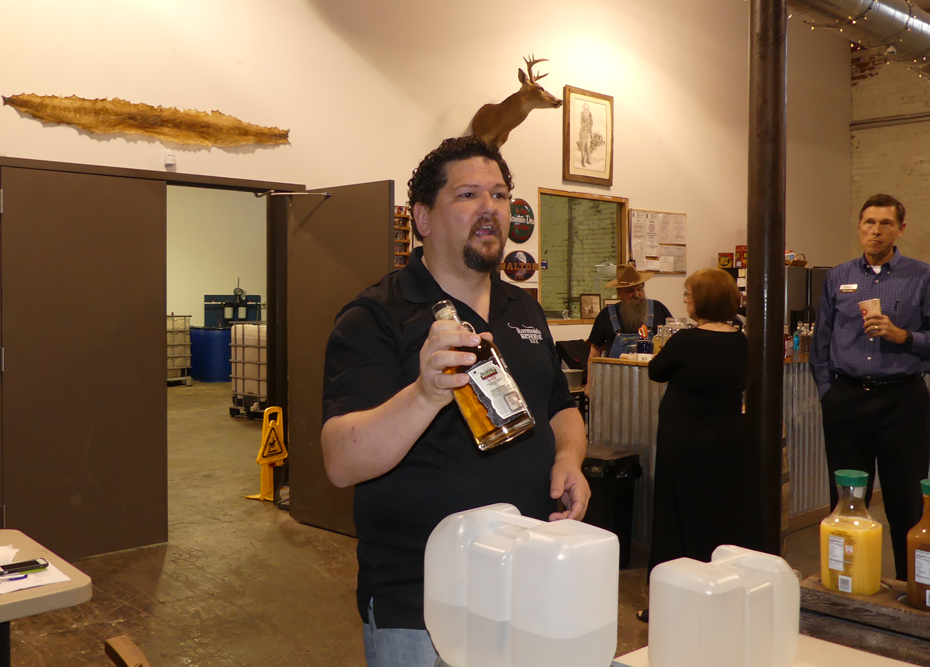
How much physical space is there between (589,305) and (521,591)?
6.64 meters

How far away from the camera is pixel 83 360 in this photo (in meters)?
4.36

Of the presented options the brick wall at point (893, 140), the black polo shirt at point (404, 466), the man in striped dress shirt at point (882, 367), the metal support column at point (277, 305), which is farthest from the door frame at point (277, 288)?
the brick wall at point (893, 140)

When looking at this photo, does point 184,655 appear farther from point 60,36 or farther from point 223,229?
point 223,229

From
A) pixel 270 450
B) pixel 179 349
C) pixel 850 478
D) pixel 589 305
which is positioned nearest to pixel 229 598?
pixel 270 450

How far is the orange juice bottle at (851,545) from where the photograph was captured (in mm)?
1472

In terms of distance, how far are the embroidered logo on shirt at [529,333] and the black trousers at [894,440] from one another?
8.27ft

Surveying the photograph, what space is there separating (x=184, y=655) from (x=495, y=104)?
459cm

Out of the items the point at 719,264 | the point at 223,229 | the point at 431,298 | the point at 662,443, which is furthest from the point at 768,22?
the point at 223,229

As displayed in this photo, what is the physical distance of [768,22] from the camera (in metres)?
3.65

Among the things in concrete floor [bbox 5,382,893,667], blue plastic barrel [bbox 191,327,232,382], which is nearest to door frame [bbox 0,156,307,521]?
concrete floor [bbox 5,382,893,667]

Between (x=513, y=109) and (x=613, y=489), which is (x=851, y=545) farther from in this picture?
(x=513, y=109)

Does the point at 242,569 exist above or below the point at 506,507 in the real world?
below

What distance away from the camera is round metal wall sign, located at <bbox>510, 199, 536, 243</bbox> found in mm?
6480

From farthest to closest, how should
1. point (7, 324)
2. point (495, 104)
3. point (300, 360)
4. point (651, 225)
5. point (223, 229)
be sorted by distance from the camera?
1. point (223, 229)
2. point (651, 225)
3. point (495, 104)
4. point (300, 360)
5. point (7, 324)
